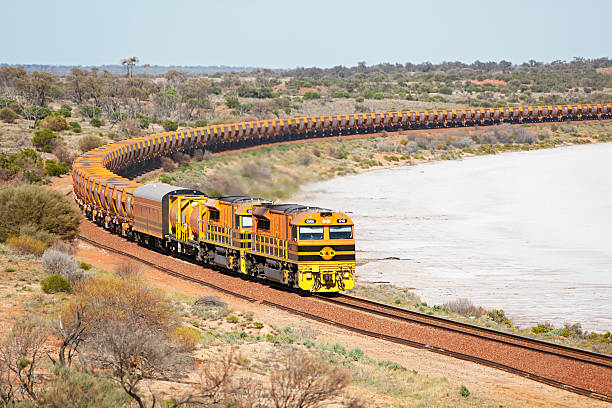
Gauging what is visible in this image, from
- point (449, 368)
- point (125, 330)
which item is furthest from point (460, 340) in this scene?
point (125, 330)

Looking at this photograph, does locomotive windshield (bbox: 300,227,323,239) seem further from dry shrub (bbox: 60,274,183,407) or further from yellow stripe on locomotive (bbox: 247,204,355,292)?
dry shrub (bbox: 60,274,183,407)

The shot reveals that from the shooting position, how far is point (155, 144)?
67.3m

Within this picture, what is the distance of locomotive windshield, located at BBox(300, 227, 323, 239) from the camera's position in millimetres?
26969

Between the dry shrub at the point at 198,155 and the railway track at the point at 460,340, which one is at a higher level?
Answer: the dry shrub at the point at 198,155

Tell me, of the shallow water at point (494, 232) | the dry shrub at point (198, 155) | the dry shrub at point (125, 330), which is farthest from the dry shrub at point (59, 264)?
the dry shrub at point (198, 155)

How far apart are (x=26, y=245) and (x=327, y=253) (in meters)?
12.6

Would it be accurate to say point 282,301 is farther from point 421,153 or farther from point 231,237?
point 421,153

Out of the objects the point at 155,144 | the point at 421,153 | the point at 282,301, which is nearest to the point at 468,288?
the point at 282,301

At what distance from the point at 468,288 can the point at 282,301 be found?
9.47m

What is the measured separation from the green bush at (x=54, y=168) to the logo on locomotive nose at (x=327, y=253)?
42407mm

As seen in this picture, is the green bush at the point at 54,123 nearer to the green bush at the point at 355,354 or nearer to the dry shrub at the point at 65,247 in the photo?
the dry shrub at the point at 65,247

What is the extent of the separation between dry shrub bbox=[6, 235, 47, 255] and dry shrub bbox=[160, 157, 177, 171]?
114 ft

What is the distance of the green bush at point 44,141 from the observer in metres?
72.3

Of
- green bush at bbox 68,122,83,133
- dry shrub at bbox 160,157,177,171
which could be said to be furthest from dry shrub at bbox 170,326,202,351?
green bush at bbox 68,122,83,133
